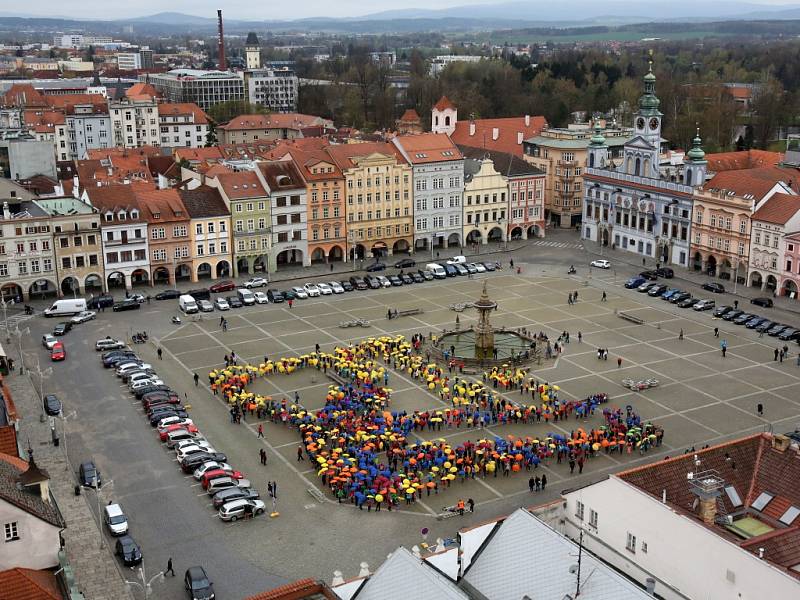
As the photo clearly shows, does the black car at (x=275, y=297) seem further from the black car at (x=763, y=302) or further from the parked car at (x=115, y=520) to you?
the black car at (x=763, y=302)

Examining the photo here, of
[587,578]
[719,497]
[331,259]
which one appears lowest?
[331,259]

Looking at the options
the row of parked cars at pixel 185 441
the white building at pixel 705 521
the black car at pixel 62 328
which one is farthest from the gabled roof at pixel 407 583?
the black car at pixel 62 328

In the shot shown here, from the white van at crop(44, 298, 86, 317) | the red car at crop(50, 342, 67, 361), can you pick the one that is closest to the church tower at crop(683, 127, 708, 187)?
the white van at crop(44, 298, 86, 317)

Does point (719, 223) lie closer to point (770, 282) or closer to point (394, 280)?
point (770, 282)

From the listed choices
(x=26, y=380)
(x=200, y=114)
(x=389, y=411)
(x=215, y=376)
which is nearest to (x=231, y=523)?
(x=389, y=411)

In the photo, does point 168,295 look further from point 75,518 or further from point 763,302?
point 763,302

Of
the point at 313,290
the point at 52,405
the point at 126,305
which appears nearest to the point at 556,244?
the point at 313,290
